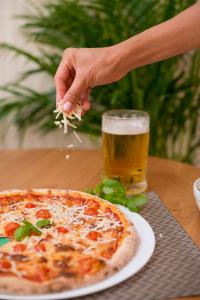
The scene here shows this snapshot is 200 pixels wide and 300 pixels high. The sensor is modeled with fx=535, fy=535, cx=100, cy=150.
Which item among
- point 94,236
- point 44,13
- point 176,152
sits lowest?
point 176,152

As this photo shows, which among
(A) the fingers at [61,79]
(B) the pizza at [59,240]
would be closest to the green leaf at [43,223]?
(B) the pizza at [59,240]

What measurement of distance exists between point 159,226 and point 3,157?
0.90m

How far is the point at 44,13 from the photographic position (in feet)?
10.7

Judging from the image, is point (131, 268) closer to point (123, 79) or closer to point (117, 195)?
point (117, 195)

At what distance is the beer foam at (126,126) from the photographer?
5.83 ft

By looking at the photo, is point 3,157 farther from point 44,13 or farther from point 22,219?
point 44,13

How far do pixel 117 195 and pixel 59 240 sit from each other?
0.33 m

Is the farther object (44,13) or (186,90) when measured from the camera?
(44,13)

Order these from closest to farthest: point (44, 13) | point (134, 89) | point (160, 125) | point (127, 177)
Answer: point (127, 177)
point (134, 89)
point (160, 125)
point (44, 13)

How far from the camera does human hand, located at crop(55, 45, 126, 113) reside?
1.71m

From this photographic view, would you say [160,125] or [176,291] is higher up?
[176,291]

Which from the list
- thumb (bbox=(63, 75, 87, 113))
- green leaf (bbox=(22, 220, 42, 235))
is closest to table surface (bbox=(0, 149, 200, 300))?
thumb (bbox=(63, 75, 87, 113))

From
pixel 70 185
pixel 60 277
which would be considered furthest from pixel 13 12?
pixel 60 277

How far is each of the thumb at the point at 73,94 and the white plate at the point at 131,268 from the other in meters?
0.41
